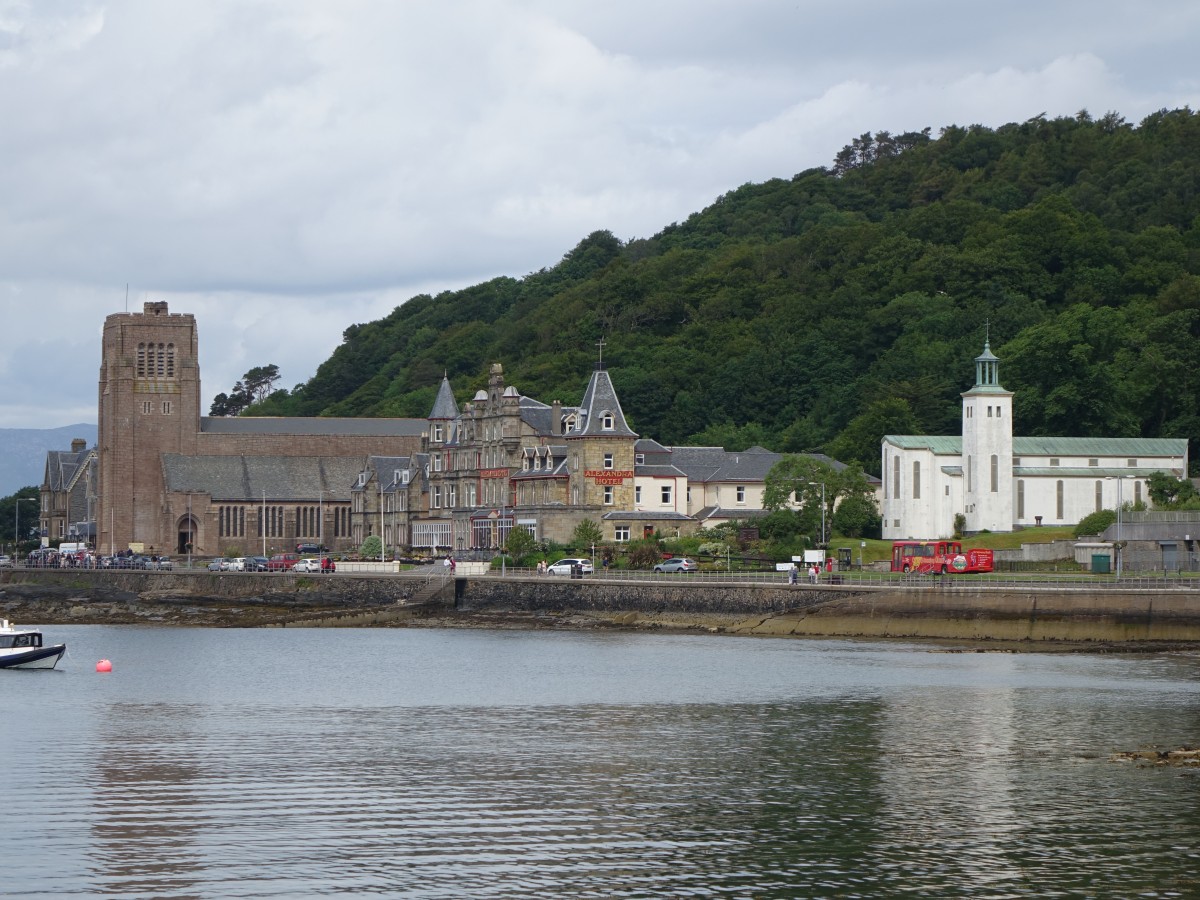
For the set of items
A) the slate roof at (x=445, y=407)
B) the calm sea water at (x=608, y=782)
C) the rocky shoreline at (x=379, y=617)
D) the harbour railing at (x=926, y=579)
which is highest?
the slate roof at (x=445, y=407)

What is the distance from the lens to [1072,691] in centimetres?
5175

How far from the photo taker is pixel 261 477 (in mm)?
146750

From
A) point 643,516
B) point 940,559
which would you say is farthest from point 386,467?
point 940,559

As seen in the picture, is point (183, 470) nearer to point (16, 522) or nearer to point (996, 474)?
point (16, 522)

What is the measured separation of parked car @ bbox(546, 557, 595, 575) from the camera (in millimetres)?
90125

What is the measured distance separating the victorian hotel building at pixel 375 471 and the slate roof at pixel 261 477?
0.49 ft

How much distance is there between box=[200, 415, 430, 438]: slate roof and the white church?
64953 mm

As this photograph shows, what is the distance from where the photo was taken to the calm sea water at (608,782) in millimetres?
27453

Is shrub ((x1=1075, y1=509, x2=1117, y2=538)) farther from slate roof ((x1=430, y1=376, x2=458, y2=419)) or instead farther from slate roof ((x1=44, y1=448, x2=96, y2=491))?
slate roof ((x1=44, y1=448, x2=96, y2=491))

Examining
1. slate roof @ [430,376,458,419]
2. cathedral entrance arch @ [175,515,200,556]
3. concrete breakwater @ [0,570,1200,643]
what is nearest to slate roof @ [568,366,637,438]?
concrete breakwater @ [0,570,1200,643]

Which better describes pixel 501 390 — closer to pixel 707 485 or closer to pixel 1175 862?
pixel 707 485

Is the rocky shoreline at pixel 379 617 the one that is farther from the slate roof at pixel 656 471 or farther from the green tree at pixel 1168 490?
the green tree at pixel 1168 490

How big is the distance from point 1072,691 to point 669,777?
19390 millimetres

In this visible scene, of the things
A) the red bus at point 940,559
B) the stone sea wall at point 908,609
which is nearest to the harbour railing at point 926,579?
the stone sea wall at point 908,609
